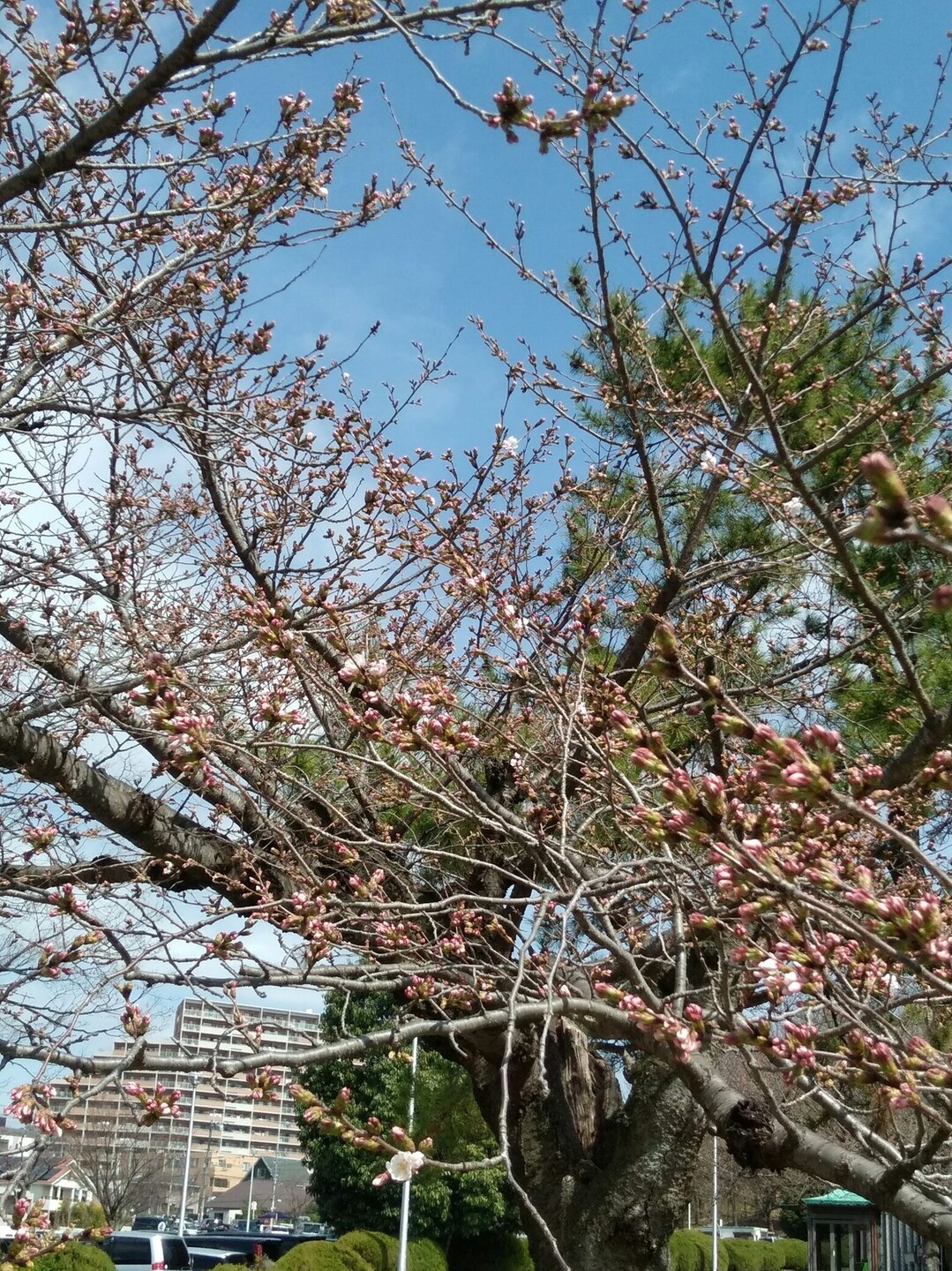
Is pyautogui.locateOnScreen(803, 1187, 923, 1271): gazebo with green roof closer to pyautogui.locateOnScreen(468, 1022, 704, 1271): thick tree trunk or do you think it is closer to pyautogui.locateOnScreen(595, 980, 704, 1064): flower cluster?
pyautogui.locateOnScreen(468, 1022, 704, 1271): thick tree trunk

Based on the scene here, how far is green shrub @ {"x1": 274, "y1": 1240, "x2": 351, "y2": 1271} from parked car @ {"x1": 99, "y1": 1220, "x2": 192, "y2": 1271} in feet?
13.7

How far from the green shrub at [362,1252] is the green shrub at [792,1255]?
17868 millimetres

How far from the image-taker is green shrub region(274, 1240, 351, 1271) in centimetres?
1182

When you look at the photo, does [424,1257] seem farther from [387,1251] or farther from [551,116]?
[551,116]

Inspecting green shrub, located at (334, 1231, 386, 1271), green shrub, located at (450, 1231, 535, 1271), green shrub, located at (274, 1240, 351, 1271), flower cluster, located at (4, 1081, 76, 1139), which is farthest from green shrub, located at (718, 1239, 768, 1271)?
flower cluster, located at (4, 1081, 76, 1139)

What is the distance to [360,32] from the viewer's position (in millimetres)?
2928

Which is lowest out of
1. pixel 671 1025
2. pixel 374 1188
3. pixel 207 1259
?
pixel 207 1259

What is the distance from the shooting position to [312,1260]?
39.4 feet

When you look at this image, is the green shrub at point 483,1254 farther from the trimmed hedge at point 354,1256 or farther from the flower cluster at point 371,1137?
the flower cluster at point 371,1137

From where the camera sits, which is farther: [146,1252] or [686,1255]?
[686,1255]

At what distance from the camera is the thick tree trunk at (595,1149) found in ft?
17.2

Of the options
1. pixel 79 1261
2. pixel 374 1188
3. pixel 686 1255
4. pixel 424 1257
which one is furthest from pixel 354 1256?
pixel 686 1255

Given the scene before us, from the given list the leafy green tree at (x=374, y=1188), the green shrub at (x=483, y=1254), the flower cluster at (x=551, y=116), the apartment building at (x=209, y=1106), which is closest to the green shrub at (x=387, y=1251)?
the leafy green tree at (x=374, y=1188)

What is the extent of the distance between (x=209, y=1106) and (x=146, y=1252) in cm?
4798
